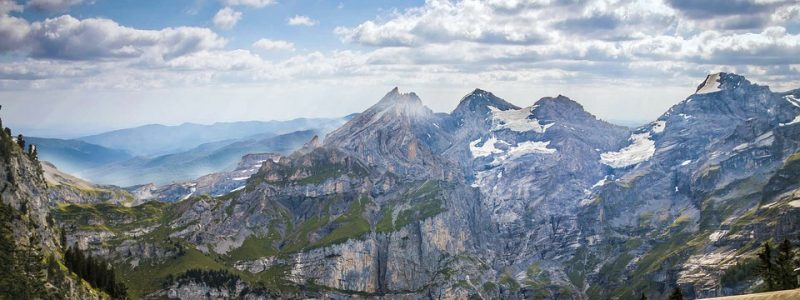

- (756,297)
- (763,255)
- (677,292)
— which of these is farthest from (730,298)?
(763,255)

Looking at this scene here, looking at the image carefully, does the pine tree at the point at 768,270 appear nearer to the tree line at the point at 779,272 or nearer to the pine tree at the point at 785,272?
the tree line at the point at 779,272

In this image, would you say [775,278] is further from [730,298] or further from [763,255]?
[730,298]

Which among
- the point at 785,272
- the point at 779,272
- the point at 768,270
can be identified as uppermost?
the point at 768,270

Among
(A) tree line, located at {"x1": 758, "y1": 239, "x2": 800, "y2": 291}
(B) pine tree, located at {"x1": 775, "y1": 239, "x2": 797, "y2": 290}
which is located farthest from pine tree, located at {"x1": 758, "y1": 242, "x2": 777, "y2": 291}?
(B) pine tree, located at {"x1": 775, "y1": 239, "x2": 797, "y2": 290}

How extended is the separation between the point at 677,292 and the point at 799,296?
2745 inches

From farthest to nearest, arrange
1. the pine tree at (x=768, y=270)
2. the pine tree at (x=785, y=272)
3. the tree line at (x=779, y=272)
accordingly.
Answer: the pine tree at (x=768, y=270)
the tree line at (x=779, y=272)
the pine tree at (x=785, y=272)

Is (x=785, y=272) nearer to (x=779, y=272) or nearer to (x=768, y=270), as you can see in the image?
(x=779, y=272)

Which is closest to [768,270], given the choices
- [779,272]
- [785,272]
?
[779,272]

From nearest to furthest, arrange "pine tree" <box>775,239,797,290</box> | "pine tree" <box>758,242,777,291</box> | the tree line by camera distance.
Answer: "pine tree" <box>775,239,797,290</box> < the tree line < "pine tree" <box>758,242,777,291</box>

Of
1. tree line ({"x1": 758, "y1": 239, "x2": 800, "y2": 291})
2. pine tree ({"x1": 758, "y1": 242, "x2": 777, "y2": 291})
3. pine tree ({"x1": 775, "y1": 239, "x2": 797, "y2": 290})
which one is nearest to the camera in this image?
pine tree ({"x1": 775, "y1": 239, "x2": 797, "y2": 290})

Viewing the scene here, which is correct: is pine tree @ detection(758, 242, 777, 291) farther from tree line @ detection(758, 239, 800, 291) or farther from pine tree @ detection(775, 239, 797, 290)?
pine tree @ detection(775, 239, 797, 290)

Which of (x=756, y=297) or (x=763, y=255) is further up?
(x=756, y=297)

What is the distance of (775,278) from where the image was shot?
18200 centimetres

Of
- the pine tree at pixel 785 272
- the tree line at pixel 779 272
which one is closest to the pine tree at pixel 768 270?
the tree line at pixel 779 272
